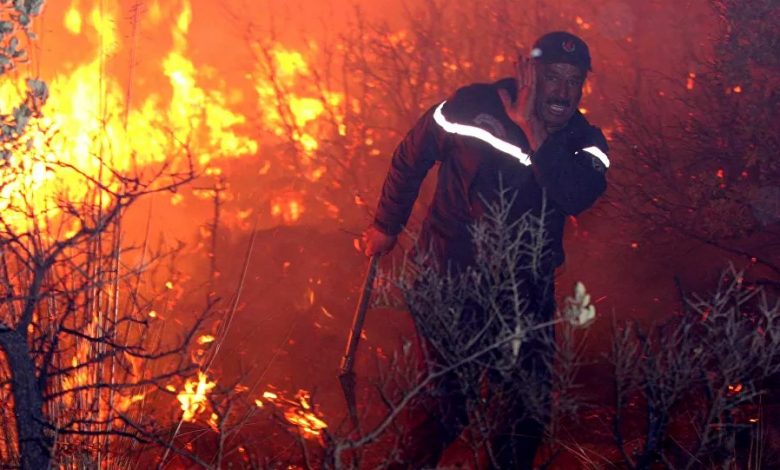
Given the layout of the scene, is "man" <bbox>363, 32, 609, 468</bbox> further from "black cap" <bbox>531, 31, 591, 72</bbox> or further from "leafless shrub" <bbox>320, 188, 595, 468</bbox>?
"leafless shrub" <bbox>320, 188, 595, 468</bbox>

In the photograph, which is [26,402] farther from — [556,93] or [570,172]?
[556,93]

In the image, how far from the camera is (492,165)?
152 inches

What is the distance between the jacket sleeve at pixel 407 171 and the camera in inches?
163

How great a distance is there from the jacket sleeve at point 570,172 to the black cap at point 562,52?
1.16 ft

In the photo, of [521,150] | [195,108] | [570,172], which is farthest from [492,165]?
[195,108]

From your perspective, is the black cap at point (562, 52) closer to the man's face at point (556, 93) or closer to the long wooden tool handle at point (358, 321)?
the man's face at point (556, 93)

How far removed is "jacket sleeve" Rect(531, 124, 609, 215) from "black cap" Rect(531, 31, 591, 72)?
0.35m

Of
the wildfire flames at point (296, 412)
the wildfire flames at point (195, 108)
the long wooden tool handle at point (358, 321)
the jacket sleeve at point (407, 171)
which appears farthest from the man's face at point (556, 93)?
the wildfire flames at point (195, 108)

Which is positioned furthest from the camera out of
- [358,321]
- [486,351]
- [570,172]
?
[358,321]

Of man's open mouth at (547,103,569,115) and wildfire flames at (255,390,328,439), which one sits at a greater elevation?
man's open mouth at (547,103,569,115)

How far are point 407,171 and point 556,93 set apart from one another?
81 centimetres

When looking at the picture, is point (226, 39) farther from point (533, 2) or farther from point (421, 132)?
point (421, 132)

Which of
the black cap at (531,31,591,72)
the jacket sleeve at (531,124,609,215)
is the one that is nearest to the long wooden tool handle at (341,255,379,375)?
the jacket sleeve at (531,124,609,215)

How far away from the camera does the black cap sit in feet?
12.9
